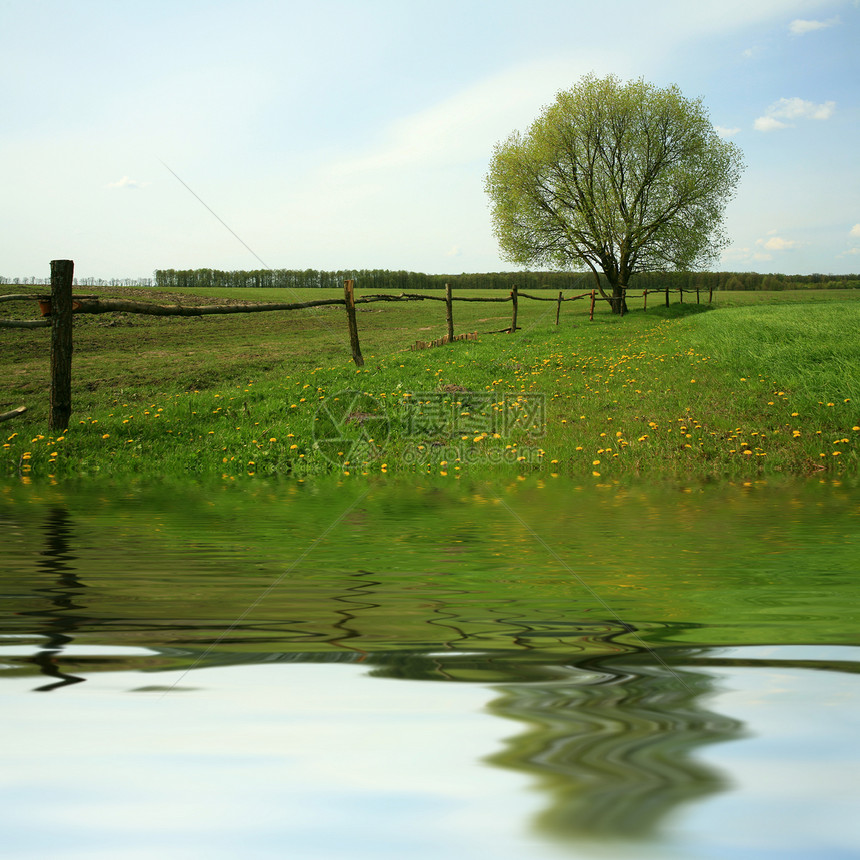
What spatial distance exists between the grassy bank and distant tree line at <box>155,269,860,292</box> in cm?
6110

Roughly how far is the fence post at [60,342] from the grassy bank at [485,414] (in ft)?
0.98

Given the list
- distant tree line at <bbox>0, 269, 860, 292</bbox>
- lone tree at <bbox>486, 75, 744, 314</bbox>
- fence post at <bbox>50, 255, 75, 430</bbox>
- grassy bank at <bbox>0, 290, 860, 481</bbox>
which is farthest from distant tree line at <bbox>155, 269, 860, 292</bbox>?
fence post at <bbox>50, 255, 75, 430</bbox>

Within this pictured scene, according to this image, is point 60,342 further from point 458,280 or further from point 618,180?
point 458,280

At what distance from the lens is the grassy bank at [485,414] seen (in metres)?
6.20

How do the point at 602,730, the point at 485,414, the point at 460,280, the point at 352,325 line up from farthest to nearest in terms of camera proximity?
the point at 460,280 → the point at 352,325 → the point at 485,414 → the point at 602,730

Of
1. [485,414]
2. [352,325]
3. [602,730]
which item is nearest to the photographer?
[602,730]

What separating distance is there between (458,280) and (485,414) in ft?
295

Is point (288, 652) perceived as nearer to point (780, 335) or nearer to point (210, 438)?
point (210, 438)

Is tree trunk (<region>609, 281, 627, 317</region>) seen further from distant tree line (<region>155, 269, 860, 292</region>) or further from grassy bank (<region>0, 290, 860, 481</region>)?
distant tree line (<region>155, 269, 860, 292</region>)

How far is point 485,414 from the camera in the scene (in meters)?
8.83

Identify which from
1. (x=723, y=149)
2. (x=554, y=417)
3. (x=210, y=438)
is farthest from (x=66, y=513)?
(x=723, y=149)

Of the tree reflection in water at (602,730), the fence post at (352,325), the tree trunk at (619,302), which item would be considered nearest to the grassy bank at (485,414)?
the fence post at (352,325)

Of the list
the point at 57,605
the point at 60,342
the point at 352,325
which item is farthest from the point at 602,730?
the point at 352,325

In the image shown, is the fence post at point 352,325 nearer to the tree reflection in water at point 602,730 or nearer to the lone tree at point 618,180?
the tree reflection in water at point 602,730
